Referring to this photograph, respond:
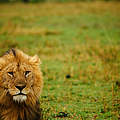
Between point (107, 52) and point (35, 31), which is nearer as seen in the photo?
point (107, 52)

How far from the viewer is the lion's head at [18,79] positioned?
3.33 m

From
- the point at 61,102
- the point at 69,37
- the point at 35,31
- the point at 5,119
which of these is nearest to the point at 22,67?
the point at 5,119

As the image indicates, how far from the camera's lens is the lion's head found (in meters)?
3.33

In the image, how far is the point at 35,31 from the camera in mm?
13953

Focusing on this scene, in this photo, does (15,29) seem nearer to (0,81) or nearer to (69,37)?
(69,37)

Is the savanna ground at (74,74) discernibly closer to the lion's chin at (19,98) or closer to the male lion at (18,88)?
the male lion at (18,88)

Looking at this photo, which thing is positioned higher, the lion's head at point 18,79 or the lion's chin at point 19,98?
the lion's head at point 18,79

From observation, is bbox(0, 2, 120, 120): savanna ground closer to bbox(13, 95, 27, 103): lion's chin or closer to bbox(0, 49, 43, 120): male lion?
bbox(0, 49, 43, 120): male lion

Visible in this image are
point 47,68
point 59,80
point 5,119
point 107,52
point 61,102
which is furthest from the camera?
point 107,52

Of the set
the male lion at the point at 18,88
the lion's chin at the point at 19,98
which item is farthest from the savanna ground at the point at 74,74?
the lion's chin at the point at 19,98

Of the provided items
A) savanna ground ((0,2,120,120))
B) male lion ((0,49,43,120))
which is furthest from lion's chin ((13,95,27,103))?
savanna ground ((0,2,120,120))

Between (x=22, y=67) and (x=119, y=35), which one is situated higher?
(x=119, y=35)

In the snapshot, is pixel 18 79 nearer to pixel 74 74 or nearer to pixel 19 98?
pixel 19 98

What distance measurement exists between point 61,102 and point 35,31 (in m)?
9.14
